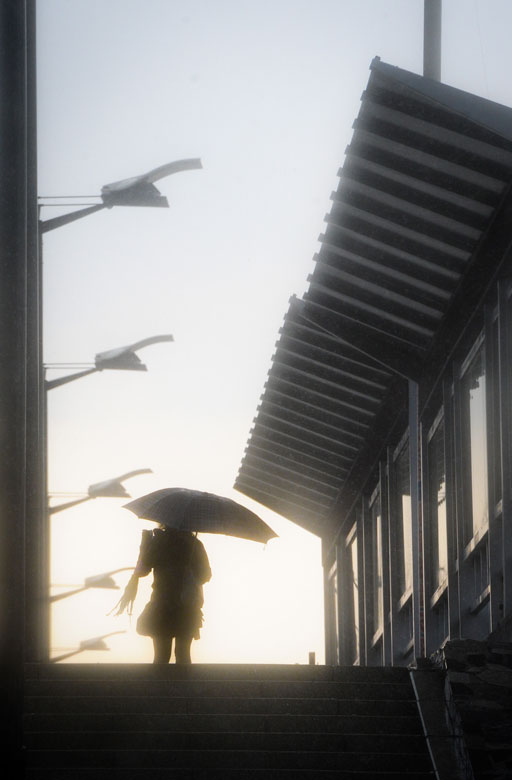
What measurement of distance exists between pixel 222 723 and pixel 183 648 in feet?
8.70

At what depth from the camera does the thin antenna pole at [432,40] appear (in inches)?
730

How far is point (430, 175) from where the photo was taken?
1354 cm

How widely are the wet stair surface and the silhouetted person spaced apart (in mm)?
1072

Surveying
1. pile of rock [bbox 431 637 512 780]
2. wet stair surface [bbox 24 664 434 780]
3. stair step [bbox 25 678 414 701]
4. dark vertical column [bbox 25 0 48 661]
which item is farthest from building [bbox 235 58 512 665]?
wet stair surface [bbox 24 664 434 780]

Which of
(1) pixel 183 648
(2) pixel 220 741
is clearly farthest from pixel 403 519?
(2) pixel 220 741

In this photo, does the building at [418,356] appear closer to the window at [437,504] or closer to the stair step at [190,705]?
the window at [437,504]

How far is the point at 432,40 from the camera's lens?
61.2 ft

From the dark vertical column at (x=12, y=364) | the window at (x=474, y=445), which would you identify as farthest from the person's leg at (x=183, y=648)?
the dark vertical column at (x=12, y=364)

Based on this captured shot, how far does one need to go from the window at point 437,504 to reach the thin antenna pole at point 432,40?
4090mm

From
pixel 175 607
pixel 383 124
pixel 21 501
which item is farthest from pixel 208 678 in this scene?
pixel 383 124

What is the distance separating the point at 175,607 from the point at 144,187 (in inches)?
251

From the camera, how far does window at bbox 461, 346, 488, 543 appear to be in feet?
51.5

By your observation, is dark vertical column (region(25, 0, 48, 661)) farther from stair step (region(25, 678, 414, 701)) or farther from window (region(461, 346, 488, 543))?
window (region(461, 346, 488, 543))

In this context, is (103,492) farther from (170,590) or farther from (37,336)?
(170,590)
